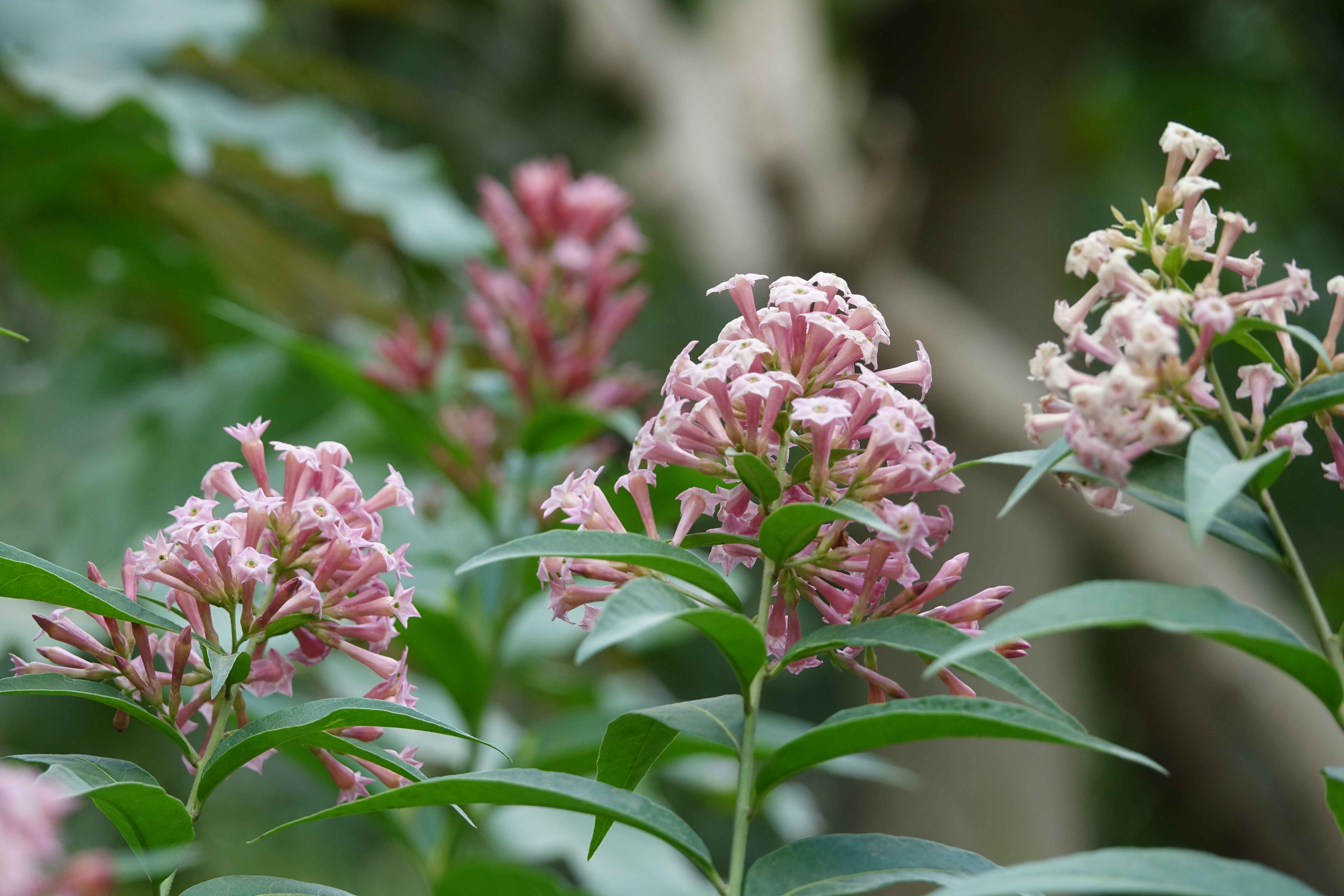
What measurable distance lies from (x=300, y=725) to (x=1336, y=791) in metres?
0.40

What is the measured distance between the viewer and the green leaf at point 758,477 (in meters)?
0.44

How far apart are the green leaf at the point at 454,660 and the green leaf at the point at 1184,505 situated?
0.70 meters

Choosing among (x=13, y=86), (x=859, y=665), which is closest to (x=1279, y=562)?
(x=859, y=665)

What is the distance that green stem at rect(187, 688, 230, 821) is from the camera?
1.39ft

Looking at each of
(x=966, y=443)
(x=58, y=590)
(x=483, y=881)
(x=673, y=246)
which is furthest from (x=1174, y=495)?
(x=673, y=246)

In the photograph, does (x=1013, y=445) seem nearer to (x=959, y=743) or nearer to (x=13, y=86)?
(x=959, y=743)

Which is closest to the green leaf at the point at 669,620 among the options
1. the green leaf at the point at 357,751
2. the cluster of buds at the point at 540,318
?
the green leaf at the point at 357,751

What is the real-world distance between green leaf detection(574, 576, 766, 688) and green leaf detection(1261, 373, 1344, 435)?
22 centimetres

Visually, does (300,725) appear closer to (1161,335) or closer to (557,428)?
(1161,335)

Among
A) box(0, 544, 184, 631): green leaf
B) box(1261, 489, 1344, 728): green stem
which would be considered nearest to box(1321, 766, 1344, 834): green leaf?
box(1261, 489, 1344, 728): green stem

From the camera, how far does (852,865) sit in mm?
420

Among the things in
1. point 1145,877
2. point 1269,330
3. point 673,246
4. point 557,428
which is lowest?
point 1145,877

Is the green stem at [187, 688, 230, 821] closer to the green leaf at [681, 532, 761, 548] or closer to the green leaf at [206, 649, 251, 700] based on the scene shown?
the green leaf at [206, 649, 251, 700]

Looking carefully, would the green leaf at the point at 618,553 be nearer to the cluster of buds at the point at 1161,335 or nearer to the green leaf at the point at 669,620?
the green leaf at the point at 669,620
